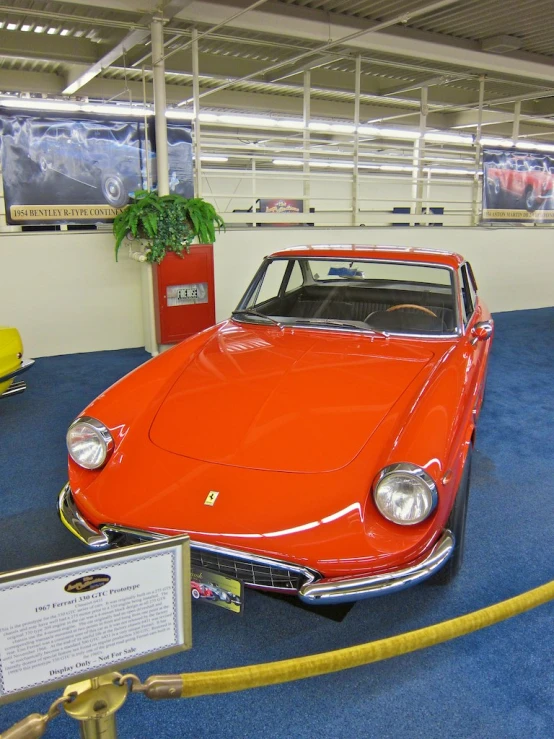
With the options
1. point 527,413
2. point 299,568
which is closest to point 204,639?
point 299,568

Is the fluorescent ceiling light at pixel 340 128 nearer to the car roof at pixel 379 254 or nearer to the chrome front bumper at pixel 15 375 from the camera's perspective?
the car roof at pixel 379 254

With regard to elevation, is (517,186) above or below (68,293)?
above

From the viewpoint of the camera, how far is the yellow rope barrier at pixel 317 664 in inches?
47.8

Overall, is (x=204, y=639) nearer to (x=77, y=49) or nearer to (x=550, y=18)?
(x=550, y=18)

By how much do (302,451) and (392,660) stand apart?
2.76 ft

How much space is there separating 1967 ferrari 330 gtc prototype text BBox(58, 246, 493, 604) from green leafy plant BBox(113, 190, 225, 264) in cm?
291

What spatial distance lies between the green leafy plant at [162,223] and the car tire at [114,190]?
12.9 inches

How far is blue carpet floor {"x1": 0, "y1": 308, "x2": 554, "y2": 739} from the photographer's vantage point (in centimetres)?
185

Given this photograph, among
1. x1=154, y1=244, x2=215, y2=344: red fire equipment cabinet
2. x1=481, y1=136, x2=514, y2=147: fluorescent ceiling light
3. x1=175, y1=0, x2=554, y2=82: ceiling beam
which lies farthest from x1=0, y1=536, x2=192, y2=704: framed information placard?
x1=481, y1=136, x2=514, y2=147: fluorescent ceiling light

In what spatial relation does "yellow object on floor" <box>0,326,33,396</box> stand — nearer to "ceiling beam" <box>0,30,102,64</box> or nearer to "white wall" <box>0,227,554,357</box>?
"white wall" <box>0,227,554,357</box>

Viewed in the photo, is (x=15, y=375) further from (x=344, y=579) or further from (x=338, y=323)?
(x=344, y=579)

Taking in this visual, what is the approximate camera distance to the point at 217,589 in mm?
1958

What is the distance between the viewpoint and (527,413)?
4.72 meters

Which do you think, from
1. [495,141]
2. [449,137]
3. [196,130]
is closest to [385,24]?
[196,130]
